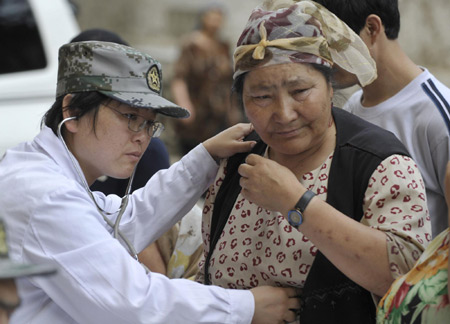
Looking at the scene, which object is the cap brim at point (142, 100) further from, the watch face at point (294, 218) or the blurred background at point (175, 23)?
the blurred background at point (175, 23)

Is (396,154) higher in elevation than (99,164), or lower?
higher

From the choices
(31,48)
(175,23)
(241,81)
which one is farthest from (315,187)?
(175,23)

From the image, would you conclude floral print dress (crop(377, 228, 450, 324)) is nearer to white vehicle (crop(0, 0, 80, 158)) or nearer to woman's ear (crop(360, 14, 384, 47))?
woman's ear (crop(360, 14, 384, 47))

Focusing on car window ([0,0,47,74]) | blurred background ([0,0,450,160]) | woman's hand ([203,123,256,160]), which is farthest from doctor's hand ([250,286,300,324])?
blurred background ([0,0,450,160])

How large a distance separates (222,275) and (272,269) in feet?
0.67

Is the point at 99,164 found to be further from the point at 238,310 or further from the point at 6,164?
the point at 238,310

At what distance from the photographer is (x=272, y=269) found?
2.26 meters

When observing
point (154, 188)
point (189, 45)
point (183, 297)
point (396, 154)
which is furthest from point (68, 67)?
point (189, 45)

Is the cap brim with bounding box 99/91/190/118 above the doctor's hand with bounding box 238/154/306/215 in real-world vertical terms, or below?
above

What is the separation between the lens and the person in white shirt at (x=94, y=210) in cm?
209

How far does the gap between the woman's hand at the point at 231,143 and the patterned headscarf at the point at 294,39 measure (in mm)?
278

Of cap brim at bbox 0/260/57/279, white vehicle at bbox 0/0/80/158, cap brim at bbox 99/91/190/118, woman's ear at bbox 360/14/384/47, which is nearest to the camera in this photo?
cap brim at bbox 0/260/57/279

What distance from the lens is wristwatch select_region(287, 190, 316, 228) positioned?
2.10 meters

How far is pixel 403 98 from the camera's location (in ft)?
9.23
